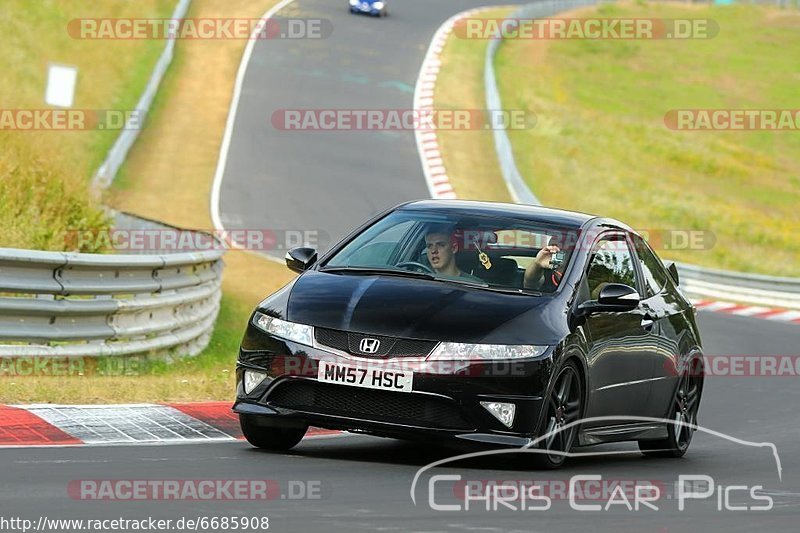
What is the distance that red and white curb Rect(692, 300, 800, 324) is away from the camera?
2648cm

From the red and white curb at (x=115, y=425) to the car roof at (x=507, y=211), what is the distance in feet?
5.54

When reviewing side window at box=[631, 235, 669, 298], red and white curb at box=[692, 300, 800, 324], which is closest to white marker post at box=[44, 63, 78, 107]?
red and white curb at box=[692, 300, 800, 324]

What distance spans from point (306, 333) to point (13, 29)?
111 ft

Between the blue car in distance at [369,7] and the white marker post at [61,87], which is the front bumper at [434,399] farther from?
the blue car in distance at [369,7]

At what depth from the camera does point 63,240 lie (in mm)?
16797

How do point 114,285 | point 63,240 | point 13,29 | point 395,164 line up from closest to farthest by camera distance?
point 114,285 → point 63,240 → point 395,164 → point 13,29

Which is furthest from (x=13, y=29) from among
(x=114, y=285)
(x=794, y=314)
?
(x=114, y=285)

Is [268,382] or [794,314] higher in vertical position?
[268,382]

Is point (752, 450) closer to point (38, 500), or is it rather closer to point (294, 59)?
point (38, 500)

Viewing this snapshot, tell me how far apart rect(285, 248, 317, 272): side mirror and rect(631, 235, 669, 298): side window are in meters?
2.26

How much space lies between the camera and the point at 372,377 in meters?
8.23

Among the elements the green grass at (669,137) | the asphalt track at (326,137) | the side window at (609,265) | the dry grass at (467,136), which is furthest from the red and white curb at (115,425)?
the green grass at (669,137)

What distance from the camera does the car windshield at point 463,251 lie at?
29.9 ft

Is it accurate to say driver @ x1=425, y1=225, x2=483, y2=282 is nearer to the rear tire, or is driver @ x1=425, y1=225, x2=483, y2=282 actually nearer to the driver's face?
the driver's face
